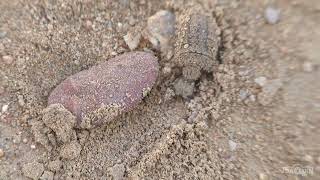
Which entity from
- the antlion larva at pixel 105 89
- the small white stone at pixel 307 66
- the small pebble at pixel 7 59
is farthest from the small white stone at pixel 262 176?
the small pebble at pixel 7 59

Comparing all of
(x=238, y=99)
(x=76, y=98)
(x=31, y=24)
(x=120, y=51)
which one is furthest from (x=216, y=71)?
(x=31, y=24)

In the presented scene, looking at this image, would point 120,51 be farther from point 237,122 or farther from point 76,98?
point 237,122

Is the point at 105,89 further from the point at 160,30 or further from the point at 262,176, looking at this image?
the point at 262,176

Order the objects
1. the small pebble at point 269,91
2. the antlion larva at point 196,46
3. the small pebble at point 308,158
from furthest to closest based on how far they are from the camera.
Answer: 1. the antlion larva at point 196,46
2. the small pebble at point 269,91
3. the small pebble at point 308,158

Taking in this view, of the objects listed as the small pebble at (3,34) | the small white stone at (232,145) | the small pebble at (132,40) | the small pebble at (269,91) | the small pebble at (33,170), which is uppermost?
the small pebble at (3,34)

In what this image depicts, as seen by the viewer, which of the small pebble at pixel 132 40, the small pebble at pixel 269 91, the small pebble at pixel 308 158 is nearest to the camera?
the small pebble at pixel 308 158

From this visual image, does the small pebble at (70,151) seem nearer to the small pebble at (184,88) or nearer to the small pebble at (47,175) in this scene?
the small pebble at (47,175)

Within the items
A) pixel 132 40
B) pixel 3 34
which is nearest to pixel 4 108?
pixel 3 34
